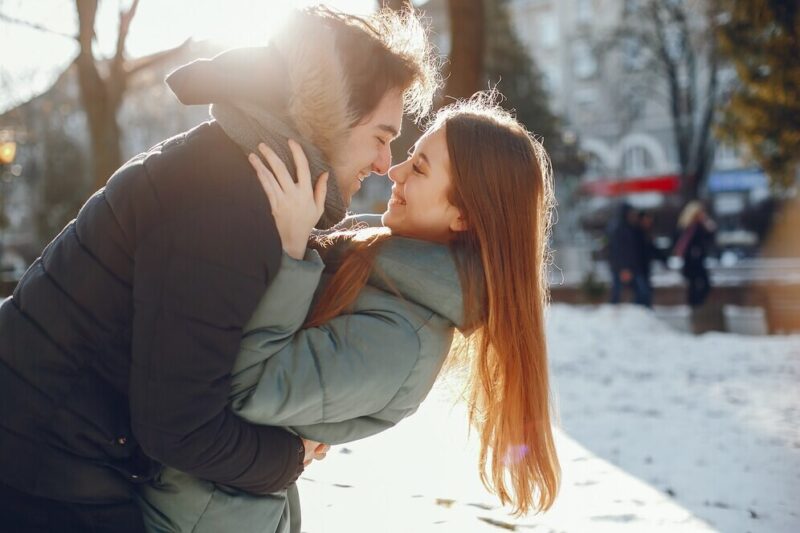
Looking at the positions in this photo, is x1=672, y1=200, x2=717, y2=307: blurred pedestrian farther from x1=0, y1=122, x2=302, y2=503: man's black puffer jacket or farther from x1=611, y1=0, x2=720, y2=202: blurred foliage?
x1=611, y1=0, x2=720, y2=202: blurred foliage

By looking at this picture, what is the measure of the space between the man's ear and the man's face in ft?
0.96

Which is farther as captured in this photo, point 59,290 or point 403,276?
point 403,276

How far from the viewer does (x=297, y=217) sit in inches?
76.3

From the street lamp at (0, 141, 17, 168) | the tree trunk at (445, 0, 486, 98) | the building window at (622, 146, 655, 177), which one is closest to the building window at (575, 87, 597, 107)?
the building window at (622, 146, 655, 177)

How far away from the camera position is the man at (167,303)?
176 cm

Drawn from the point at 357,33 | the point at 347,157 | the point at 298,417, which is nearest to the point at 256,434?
the point at 298,417

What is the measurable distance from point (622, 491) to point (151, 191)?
3.79 meters

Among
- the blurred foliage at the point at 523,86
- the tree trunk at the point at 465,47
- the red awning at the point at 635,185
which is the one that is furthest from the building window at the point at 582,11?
the tree trunk at the point at 465,47

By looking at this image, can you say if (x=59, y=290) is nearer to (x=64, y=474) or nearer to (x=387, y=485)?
(x=64, y=474)

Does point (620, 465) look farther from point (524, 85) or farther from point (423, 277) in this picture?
point (524, 85)

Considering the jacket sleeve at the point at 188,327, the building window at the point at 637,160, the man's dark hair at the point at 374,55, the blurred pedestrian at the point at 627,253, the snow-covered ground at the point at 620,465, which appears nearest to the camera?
the jacket sleeve at the point at 188,327

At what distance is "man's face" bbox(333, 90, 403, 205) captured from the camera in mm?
2113

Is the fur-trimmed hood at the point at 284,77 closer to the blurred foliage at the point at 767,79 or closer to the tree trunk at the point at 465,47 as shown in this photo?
the tree trunk at the point at 465,47

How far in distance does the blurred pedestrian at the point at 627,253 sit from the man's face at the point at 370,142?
12.6 metres
